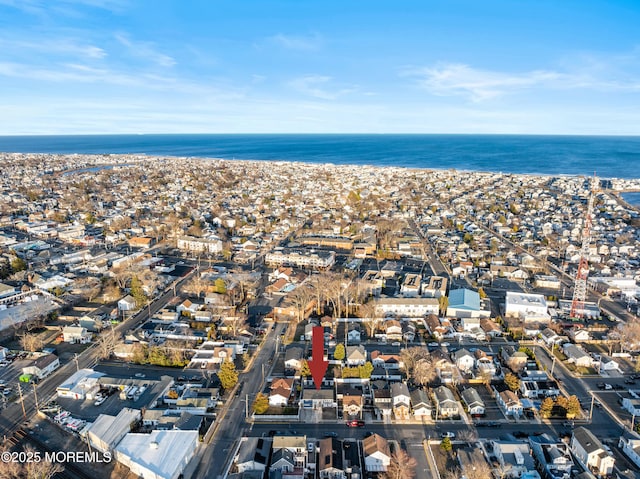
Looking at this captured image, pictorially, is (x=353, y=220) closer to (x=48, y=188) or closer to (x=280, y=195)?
(x=280, y=195)

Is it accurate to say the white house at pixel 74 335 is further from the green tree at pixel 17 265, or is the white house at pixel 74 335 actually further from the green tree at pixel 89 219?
the green tree at pixel 89 219

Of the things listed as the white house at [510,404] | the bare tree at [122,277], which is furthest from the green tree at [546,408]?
the bare tree at [122,277]

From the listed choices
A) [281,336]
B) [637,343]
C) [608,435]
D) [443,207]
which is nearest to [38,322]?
[281,336]

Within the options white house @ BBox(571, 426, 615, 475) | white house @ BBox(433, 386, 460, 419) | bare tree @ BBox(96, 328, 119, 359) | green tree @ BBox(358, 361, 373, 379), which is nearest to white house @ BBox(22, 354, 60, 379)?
bare tree @ BBox(96, 328, 119, 359)

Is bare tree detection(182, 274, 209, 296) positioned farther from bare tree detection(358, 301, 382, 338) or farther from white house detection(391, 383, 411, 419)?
white house detection(391, 383, 411, 419)

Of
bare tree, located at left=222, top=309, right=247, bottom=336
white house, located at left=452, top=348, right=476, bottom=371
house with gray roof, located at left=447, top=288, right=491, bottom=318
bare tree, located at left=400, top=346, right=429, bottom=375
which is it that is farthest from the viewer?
house with gray roof, located at left=447, top=288, right=491, bottom=318
